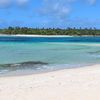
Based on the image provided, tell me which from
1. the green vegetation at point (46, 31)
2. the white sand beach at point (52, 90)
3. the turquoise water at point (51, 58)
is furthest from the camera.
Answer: the green vegetation at point (46, 31)

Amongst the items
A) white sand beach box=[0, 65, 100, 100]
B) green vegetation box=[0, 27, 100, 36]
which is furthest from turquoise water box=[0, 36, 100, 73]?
green vegetation box=[0, 27, 100, 36]

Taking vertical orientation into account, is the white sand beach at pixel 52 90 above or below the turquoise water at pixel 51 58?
above

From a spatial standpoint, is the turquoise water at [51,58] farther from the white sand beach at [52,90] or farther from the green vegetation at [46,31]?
the green vegetation at [46,31]

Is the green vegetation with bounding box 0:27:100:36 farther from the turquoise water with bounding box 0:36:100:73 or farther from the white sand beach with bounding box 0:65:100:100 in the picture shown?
the white sand beach with bounding box 0:65:100:100

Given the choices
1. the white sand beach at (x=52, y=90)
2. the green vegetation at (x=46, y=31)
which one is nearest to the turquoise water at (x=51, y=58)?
the white sand beach at (x=52, y=90)

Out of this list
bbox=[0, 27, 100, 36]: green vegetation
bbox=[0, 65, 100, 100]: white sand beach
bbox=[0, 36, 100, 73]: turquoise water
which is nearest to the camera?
bbox=[0, 65, 100, 100]: white sand beach

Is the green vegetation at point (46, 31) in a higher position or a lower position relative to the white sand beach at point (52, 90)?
lower

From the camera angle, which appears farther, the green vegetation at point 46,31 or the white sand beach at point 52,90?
the green vegetation at point 46,31

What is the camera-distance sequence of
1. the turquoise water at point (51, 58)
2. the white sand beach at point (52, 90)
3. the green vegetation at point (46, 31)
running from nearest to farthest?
1. the white sand beach at point (52, 90)
2. the turquoise water at point (51, 58)
3. the green vegetation at point (46, 31)

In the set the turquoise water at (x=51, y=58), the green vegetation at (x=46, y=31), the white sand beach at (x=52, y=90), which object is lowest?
the green vegetation at (x=46, y=31)

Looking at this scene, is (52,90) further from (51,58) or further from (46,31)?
(46,31)

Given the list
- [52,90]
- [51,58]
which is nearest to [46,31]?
[51,58]

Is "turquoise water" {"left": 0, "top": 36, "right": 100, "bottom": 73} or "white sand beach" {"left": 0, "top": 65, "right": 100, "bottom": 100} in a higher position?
"white sand beach" {"left": 0, "top": 65, "right": 100, "bottom": 100}

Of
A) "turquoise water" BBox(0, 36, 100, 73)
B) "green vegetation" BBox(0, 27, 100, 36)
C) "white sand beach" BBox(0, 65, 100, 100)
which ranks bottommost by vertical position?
"green vegetation" BBox(0, 27, 100, 36)
